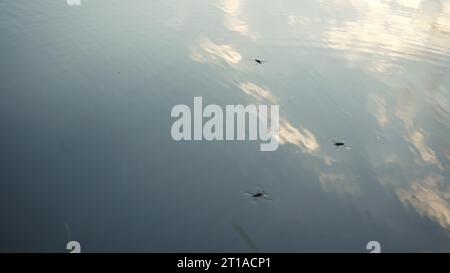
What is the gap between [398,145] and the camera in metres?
8.56

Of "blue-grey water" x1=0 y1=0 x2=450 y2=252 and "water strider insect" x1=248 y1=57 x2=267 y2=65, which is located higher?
"water strider insect" x1=248 y1=57 x2=267 y2=65

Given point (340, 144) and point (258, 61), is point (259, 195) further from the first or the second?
point (258, 61)

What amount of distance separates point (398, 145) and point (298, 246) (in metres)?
3.83
